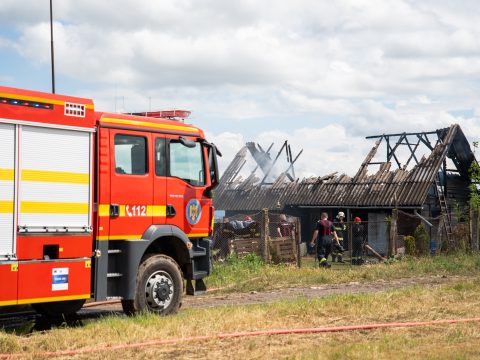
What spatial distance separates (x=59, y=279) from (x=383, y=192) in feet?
74.8

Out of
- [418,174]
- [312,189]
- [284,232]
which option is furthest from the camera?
[312,189]

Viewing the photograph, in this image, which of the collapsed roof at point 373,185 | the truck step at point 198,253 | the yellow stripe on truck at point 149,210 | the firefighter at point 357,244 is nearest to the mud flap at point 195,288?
the truck step at point 198,253

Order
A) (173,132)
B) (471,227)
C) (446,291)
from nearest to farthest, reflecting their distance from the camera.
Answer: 1. (173,132)
2. (446,291)
3. (471,227)

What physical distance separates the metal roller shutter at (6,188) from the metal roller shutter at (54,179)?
134mm

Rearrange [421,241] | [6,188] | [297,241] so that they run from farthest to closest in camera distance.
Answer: [421,241], [297,241], [6,188]

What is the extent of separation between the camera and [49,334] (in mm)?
9438

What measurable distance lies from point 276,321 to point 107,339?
2.46 metres

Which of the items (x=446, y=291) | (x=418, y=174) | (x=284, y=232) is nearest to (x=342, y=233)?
(x=284, y=232)

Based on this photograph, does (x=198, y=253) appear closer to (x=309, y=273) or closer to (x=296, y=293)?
(x=296, y=293)

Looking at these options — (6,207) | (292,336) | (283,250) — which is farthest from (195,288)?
(283,250)

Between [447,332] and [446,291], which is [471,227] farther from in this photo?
[447,332]

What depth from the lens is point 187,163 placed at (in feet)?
39.9

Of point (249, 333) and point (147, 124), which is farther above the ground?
point (147, 124)

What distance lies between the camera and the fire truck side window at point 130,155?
1106cm
